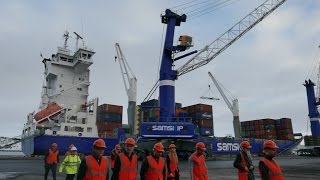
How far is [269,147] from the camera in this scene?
18.5 ft

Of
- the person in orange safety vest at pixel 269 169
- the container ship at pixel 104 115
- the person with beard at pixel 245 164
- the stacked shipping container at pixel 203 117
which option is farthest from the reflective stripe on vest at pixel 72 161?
the stacked shipping container at pixel 203 117

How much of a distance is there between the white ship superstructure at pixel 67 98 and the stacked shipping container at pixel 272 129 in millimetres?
46596

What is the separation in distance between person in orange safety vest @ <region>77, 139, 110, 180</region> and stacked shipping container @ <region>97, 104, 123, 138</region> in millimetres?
45160

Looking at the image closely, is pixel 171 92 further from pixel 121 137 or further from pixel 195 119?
pixel 195 119

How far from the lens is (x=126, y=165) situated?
627 centimetres

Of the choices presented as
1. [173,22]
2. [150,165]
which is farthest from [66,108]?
[150,165]

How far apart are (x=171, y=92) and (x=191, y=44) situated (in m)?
6.88

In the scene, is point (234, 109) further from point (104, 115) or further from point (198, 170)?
point (198, 170)

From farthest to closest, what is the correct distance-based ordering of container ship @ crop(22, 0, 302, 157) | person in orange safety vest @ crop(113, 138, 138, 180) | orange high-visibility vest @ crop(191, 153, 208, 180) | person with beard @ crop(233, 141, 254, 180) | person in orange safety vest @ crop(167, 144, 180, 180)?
container ship @ crop(22, 0, 302, 157)
person in orange safety vest @ crop(167, 144, 180, 180)
orange high-visibility vest @ crop(191, 153, 208, 180)
person with beard @ crop(233, 141, 254, 180)
person in orange safety vest @ crop(113, 138, 138, 180)

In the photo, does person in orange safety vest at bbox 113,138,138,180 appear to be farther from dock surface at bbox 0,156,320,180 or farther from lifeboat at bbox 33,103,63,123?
lifeboat at bbox 33,103,63,123

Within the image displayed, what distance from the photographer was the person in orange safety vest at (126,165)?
6.22 meters

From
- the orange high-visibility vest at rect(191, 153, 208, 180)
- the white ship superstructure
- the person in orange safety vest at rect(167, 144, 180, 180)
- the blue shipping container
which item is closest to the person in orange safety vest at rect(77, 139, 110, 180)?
the orange high-visibility vest at rect(191, 153, 208, 180)

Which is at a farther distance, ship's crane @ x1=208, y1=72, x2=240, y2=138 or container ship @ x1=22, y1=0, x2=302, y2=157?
ship's crane @ x1=208, y1=72, x2=240, y2=138

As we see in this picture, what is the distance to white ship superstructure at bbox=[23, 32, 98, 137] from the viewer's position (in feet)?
145
